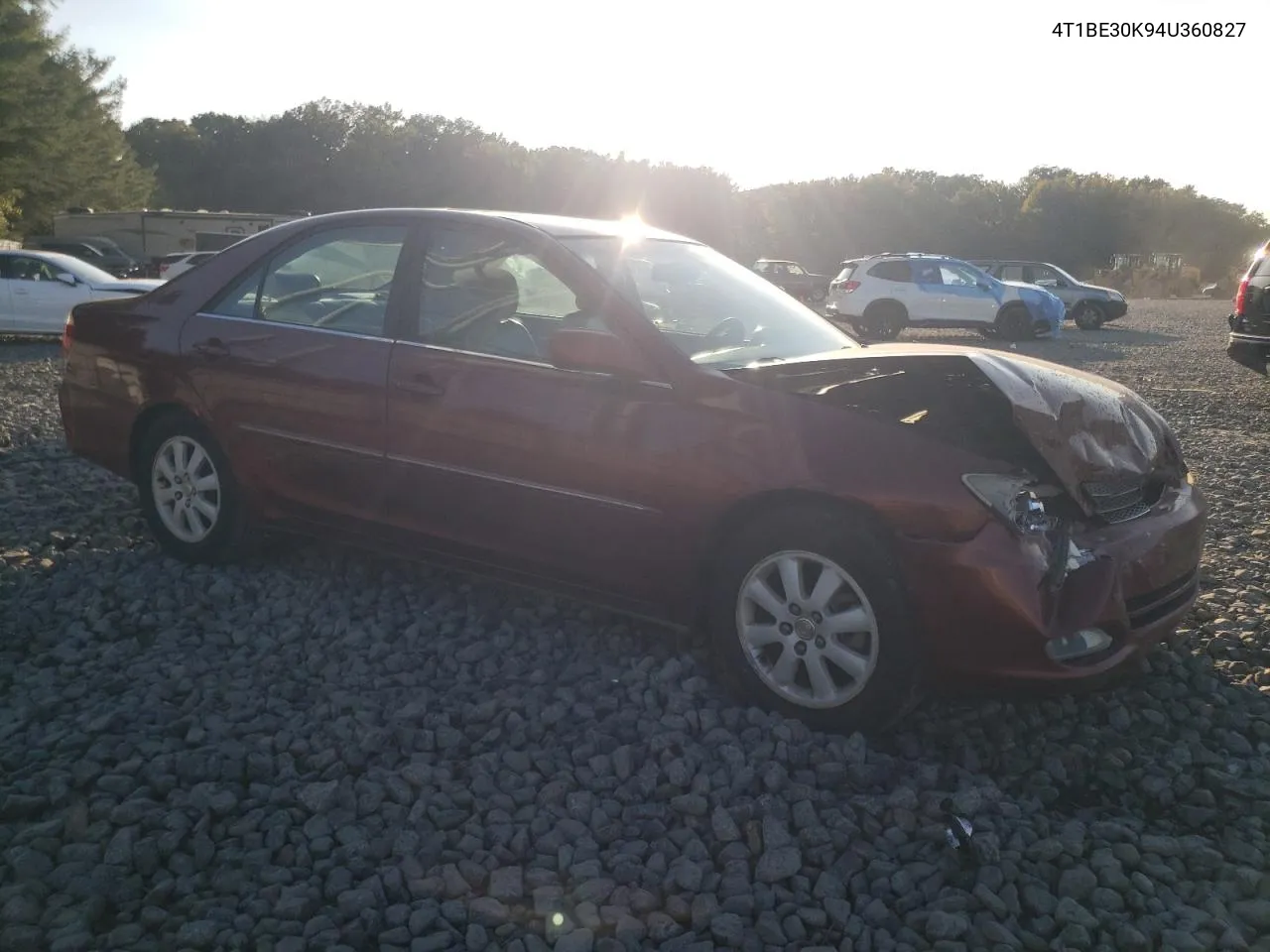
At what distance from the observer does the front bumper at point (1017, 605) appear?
3375 mm

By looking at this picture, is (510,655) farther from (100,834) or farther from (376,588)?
(100,834)

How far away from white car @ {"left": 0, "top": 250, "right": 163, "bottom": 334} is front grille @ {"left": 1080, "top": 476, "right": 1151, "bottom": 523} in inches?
620

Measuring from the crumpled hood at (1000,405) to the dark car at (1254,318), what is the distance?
27.9 feet

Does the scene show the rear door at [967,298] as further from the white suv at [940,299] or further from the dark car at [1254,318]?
the dark car at [1254,318]

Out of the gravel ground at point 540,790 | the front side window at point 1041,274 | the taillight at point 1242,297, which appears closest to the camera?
the gravel ground at point 540,790

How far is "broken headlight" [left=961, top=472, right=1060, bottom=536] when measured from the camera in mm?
3430

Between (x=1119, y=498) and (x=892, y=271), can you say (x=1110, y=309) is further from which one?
(x=1119, y=498)

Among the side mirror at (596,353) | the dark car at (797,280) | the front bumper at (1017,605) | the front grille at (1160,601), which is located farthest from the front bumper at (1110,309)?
the side mirror at (596,353)

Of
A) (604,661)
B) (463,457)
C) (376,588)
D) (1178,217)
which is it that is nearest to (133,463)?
(376,588)

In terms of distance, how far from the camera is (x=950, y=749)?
368 centimetres

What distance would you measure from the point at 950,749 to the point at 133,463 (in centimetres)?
387

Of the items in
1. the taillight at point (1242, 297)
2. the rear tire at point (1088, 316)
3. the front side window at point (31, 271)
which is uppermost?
the taillight at point (1242, 297)

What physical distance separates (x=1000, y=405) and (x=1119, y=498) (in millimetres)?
524

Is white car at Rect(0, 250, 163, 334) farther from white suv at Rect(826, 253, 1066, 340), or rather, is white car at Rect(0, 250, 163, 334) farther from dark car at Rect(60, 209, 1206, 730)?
white suv at Rect(826, 253, 1066, 340)
